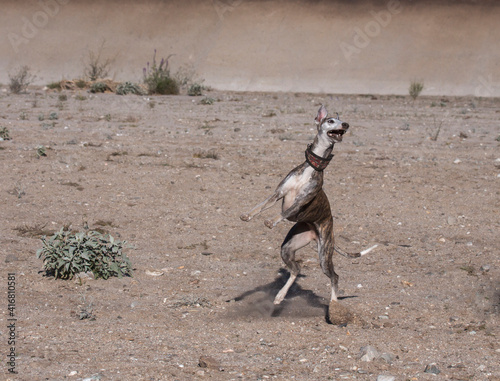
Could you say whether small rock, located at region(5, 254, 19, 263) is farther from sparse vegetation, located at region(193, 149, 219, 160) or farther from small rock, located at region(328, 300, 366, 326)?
sparse vegetation, located at region(193, 149, 219, 160)

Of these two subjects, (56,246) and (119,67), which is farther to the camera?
(119,67)

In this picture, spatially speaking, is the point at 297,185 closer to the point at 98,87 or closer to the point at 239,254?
the point at 239,254

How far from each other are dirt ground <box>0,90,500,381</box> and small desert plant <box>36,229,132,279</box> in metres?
0.15

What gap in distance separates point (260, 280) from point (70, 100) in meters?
13.7

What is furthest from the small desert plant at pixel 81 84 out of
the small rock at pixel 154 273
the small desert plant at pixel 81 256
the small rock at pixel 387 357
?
the small rock at pixel 387 357

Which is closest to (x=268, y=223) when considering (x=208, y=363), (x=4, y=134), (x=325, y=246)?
(x=325, y=246)

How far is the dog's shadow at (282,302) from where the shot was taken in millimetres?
5848

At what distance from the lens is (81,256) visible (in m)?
6.24

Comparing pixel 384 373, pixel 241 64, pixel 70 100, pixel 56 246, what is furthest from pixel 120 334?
pixel 241 64

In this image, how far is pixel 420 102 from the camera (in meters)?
22.5

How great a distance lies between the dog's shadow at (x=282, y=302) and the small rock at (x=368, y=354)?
0.92 meters

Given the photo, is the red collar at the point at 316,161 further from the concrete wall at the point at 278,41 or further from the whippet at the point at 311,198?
the concrete wall at the point at 278,41

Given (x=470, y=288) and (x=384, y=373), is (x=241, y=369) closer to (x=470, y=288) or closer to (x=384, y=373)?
(x=384, y=373)

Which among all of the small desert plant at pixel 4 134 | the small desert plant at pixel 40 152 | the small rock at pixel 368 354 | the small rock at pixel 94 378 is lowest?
the small rock at pixel 94 378
